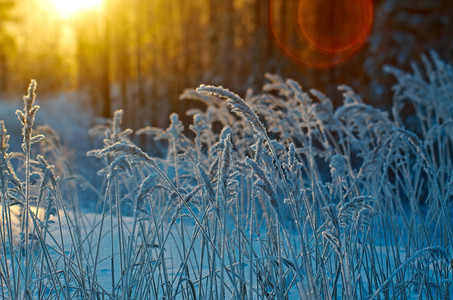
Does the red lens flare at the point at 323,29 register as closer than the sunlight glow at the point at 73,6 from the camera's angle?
Yes

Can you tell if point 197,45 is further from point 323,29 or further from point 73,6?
point 323,29

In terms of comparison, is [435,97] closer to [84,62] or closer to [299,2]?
Result: [299,2]

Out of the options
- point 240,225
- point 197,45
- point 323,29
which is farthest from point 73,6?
point 240,225

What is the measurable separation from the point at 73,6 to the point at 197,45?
20.1 ft

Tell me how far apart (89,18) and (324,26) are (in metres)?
12.1

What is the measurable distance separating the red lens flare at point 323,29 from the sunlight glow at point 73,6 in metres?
6.24

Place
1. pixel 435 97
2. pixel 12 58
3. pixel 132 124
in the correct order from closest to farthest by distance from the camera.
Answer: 1. pixel 435 97
2. pixel 132 124
3. pixel 12 58

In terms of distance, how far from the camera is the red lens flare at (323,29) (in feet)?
29.1

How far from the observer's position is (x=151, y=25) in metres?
18.5

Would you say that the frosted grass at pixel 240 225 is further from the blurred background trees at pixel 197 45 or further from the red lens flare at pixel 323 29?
the red lens flare at pixel 323 29

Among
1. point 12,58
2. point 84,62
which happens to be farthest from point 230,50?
point 12,58

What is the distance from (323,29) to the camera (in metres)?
9.97

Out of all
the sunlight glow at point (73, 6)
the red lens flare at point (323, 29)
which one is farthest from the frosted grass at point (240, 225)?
the sunlight glow at point (73, 6)

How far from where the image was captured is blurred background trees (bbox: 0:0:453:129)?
7531 mm
